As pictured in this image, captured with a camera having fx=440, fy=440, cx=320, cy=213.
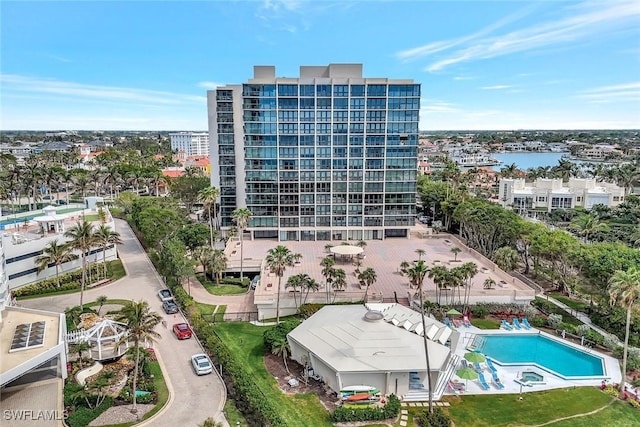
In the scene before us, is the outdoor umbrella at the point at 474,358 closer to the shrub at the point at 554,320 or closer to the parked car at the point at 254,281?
the shrub at the point at 554,320

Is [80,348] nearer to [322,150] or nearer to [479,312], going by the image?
[479,312]

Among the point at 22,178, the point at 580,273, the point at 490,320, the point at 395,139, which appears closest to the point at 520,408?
the point at 490,320

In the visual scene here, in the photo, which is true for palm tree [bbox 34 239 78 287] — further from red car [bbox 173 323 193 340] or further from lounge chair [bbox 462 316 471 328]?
lounge chair [bbox 462 316 471 328]

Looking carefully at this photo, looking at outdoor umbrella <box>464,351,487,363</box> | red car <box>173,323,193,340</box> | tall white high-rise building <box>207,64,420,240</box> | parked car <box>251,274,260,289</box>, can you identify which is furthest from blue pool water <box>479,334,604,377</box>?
Answer: tall white high-rise building <box>207,64,420,240</box>

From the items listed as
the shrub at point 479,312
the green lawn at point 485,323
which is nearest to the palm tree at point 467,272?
the shrub at point 479,312

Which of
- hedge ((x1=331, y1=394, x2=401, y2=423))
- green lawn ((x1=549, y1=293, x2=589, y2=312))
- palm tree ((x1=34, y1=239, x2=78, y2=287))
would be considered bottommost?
hedge ((x1=331, y1=394, x2=401, y2=423))
